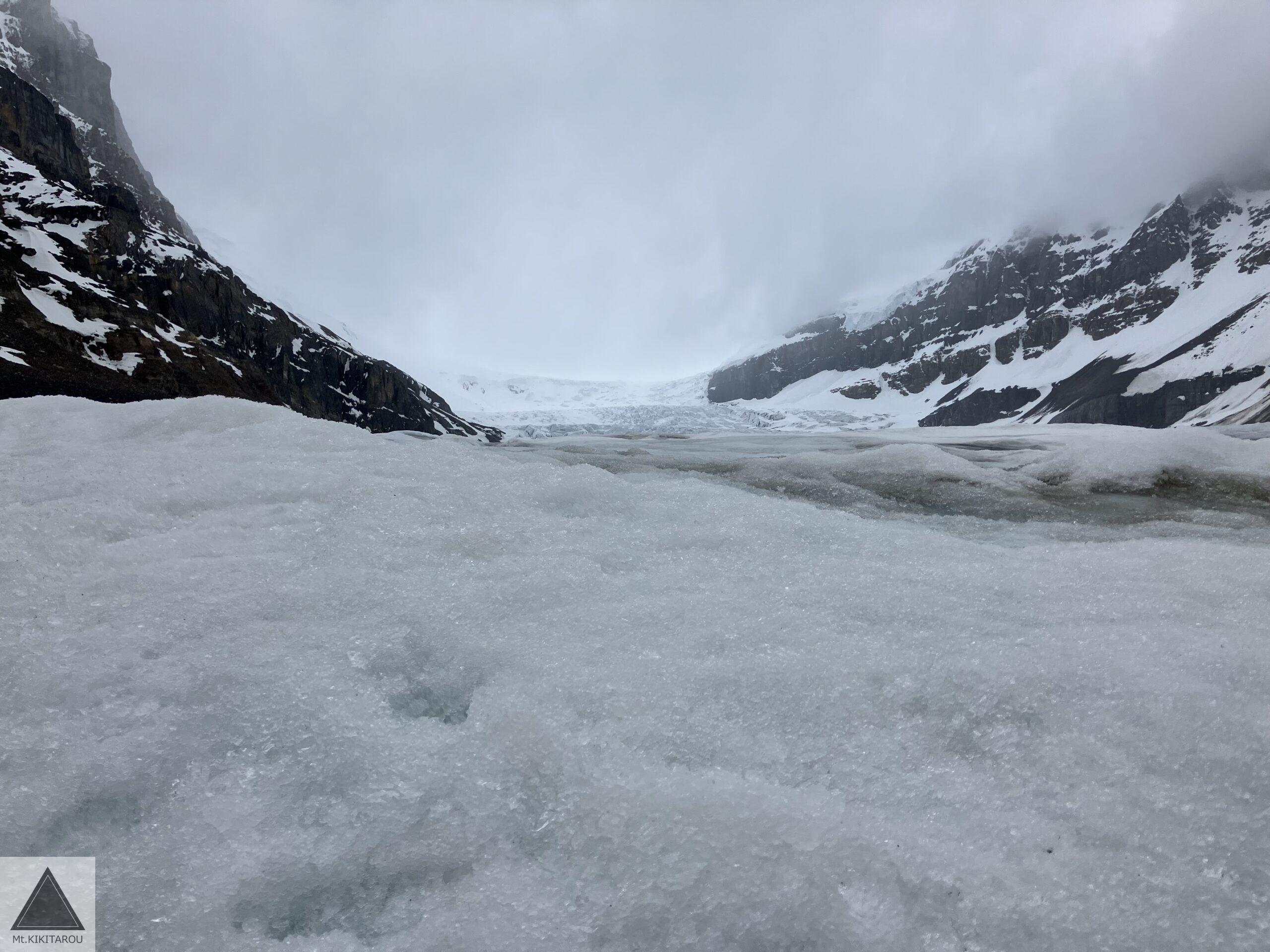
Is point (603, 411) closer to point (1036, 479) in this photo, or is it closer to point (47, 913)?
point (1036, 479)

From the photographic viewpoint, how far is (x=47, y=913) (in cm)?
132

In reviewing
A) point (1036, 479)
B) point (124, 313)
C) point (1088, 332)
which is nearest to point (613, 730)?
point (1036, 479)

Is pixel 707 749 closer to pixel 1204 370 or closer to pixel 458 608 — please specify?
pixel 458 608

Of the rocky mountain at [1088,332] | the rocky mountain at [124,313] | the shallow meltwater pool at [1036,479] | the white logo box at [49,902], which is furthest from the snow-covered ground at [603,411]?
the rocky mountain at [1088,332]

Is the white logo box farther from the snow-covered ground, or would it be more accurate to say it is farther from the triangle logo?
the snow-covered ground

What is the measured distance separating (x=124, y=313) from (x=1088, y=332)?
6944 inches

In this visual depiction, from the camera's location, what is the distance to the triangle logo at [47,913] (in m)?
1.32

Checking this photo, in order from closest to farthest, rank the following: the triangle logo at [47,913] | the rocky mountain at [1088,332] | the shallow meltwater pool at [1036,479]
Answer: the triangle logo at [47,913]
the shallow meltwater pool at [1036,479]
the rocky mountain at [1088,332]

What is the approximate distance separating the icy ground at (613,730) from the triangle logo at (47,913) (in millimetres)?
66

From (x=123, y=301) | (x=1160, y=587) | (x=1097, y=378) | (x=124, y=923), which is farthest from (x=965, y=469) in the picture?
(x=1097, y=378)

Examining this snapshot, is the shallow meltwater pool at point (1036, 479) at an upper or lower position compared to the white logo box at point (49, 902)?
upper

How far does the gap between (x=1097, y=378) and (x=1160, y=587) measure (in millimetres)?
139216

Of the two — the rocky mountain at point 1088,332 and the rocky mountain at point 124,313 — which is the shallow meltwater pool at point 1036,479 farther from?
the rocky mountain at point 1088,332

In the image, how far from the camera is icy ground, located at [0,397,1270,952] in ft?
4.42
